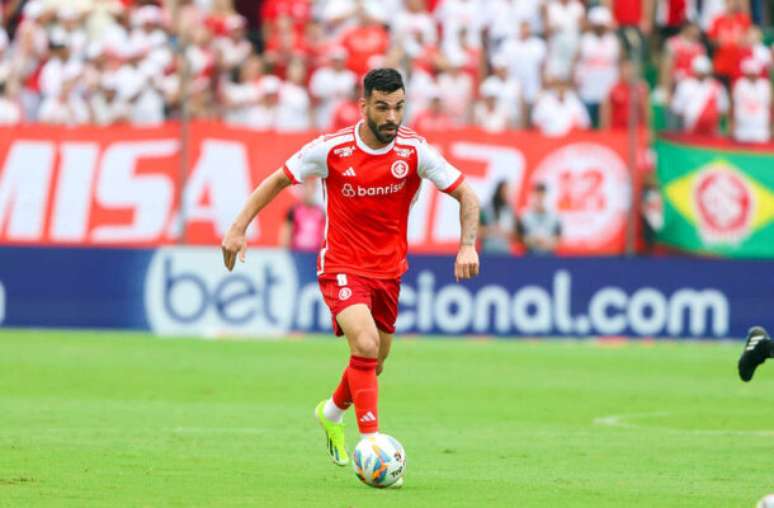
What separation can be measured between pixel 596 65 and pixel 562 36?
831mm

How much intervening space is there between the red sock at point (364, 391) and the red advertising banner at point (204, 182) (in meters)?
13.0

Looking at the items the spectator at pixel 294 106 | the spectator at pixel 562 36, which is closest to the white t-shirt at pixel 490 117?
the spectator at pixel 562 36

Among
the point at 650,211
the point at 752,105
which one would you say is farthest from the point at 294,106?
the point at 752,105

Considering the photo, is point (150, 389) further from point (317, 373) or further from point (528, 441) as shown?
point (528, 441)

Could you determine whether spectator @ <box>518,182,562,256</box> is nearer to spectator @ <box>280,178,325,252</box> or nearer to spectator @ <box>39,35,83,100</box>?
spectator @ <box>280,178,325,252</box>

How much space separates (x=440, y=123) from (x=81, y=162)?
4.93m

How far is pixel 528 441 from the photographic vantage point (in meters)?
12.6

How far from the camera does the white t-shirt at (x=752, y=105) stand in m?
25.3

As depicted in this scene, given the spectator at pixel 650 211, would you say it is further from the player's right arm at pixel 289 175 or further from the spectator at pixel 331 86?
the player's right arm at pixel 289 175

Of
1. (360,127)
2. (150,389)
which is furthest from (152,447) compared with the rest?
(150,389)

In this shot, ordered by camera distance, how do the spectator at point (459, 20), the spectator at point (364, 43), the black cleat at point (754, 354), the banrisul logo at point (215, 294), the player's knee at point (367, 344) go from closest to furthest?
the player's knee at point (367, 344)
the black cleat at point (754, 354)
the banrisul logo at point (215, 294)
the spectator at point (364, 43)
the spectator at point (459, 20)

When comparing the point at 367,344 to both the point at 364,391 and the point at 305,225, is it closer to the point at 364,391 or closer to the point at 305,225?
the point at 364,391

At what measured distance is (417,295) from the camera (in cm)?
2288

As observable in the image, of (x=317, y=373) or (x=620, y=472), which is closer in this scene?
(x=620, y=472)
